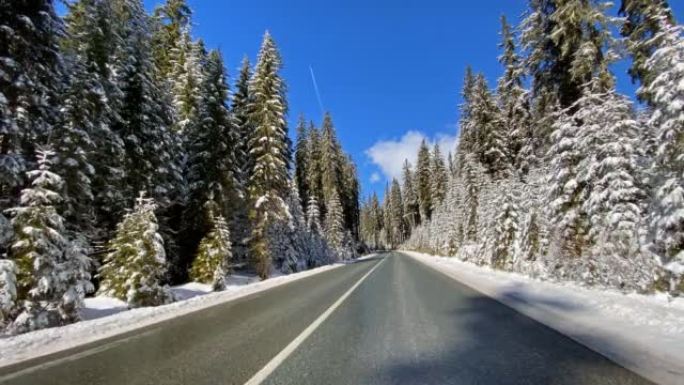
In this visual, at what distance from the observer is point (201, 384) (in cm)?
426

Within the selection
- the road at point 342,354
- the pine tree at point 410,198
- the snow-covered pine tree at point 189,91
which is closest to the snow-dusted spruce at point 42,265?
the road at point 342,354

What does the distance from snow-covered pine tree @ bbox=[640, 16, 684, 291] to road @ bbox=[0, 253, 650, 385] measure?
12.4 ft

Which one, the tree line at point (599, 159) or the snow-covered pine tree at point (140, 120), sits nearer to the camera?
the tree line at point (599, 159)

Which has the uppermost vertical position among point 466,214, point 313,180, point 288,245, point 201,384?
point 313,180

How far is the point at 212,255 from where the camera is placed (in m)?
20.0

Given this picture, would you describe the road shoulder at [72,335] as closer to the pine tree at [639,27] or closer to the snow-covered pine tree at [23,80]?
the snow-covered pine tree at [23,80]

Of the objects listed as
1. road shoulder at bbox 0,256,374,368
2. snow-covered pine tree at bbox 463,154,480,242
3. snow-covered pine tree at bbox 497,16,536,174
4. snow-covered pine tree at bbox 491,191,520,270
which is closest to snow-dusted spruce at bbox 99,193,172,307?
road shoulder at bbox 0,256,374,368

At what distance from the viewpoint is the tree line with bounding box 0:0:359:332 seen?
983 centimetres

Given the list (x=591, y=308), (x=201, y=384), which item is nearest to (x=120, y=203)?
(x=201, y=384)

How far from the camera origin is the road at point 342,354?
14.4 feet

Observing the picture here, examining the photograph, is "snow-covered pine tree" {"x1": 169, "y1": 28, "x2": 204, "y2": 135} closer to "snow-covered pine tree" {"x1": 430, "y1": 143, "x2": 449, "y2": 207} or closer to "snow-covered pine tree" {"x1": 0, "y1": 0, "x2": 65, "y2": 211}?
"snow-covered pine tree" {"x1": 0, "y1": 0, "x2": 65, "y2": 211}

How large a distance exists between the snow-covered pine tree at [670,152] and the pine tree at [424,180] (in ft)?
228

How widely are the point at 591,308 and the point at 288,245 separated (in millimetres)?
25769

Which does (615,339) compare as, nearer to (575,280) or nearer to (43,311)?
(575,280)
